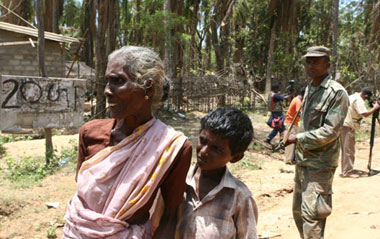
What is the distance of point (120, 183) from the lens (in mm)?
1354

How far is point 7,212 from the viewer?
441cm

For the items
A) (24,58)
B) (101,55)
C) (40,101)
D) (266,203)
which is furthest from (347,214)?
(24,58)

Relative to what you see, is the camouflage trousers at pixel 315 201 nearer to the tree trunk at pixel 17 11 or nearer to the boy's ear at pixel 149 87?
the boy's ear at pixel 149 87

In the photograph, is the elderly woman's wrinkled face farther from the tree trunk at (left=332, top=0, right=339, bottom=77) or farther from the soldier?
the tree trunk at (left=332, top=0, right=339, bottom=77)

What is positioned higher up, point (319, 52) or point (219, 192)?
point (319, 52)

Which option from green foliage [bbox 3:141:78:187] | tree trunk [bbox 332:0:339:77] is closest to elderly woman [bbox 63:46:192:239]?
green foliage [bbox 3:141:78:187]

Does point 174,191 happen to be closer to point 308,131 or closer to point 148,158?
point 148,158

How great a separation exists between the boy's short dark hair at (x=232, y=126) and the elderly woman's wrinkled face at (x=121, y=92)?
34cm

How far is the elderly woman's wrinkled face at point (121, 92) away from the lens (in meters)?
1.41

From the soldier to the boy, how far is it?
1395 millimetres

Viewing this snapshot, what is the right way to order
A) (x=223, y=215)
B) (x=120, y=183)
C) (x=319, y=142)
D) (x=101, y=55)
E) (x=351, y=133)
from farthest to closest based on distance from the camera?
(x=101, y=55), (x=351, y=133), (x=319, y=142), (x=223, y=215), (x=120, y=183)

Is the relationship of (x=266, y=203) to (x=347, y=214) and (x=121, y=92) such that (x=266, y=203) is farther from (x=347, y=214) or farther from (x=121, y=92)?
(x=121, y=92)

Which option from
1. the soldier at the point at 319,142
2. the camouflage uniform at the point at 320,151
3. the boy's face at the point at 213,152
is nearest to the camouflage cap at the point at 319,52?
the soldier at the point at 319,142

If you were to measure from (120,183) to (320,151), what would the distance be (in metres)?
1.97
